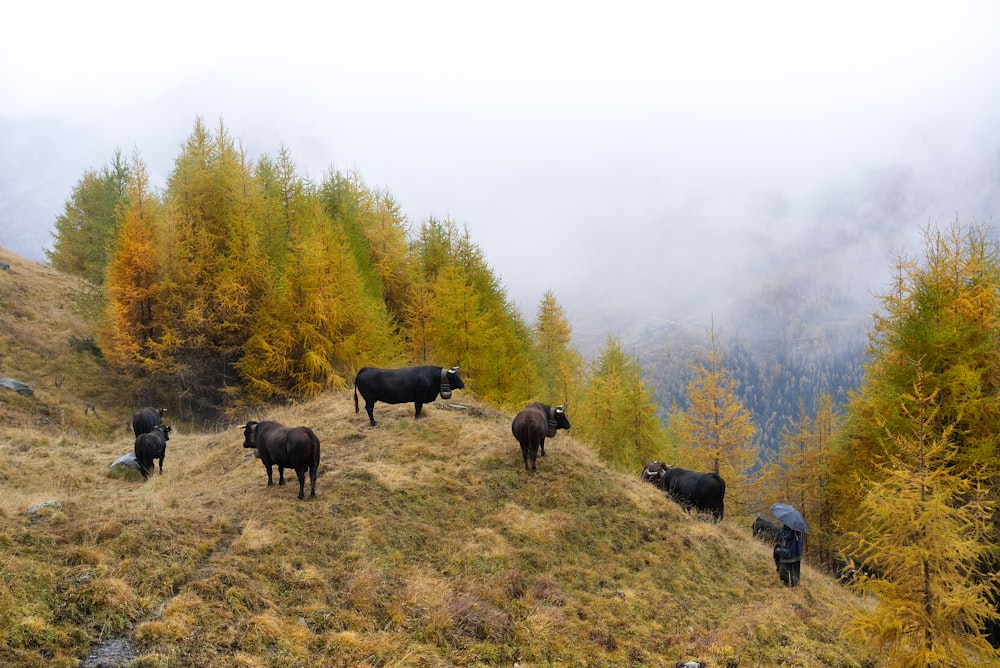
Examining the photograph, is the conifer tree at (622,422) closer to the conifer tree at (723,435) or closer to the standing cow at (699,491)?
the conifer tree at (723,435)

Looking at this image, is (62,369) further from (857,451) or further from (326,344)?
(857,451)

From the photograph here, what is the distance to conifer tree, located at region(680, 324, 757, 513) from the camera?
1303 inches

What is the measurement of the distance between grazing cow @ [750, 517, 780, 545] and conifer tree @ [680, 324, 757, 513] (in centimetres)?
1027

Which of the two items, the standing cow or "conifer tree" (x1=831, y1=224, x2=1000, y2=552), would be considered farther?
the standing cow

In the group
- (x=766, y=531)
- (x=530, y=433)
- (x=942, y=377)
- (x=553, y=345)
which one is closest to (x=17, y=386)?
(x=530, y=433)

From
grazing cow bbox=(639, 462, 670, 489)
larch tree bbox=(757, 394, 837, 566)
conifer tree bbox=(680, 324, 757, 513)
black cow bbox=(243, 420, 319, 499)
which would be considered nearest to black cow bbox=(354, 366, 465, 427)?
black cow bbox=(243, 420, 319, 499)

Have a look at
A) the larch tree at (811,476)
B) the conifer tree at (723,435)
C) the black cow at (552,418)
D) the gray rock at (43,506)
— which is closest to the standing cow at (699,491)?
the black cow at (552,418)

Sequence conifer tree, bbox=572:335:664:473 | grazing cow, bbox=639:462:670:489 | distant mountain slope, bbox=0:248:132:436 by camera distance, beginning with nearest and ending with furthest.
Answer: grazing cow, bbox=639:462:670:489, distant mountain slope, bbox=0:248:132:436, conifer tree, bbox=572:335:664:473

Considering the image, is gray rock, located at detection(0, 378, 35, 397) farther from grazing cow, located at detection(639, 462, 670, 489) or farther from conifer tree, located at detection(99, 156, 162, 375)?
grazing cow, located at detection(639, 462, 670, 489)

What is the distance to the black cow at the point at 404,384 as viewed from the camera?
61.0 ft

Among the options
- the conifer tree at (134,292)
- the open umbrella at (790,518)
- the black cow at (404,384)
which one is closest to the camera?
the open umbrella at (790,518)

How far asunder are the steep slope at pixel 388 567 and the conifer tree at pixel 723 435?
16.0m

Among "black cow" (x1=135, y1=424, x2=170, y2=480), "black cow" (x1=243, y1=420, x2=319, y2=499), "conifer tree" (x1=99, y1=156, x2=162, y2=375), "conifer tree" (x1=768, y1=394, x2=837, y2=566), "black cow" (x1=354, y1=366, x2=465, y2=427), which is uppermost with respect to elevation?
"conifer tree" (x1=99, y1=156, x2=162, y2=375)

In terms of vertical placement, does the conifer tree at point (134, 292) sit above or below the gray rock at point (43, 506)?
above
